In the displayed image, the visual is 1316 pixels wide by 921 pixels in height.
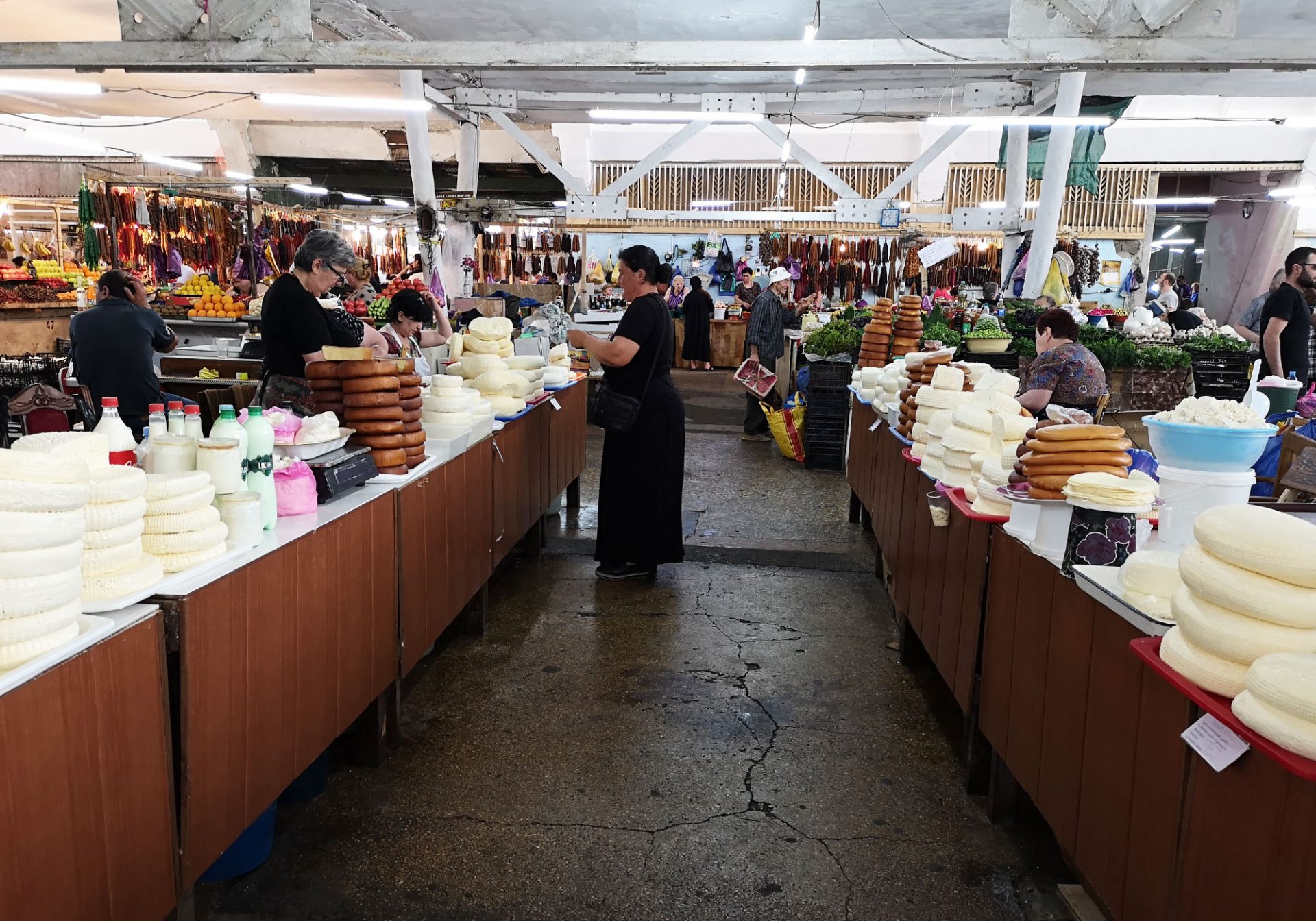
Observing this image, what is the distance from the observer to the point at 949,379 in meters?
4.48

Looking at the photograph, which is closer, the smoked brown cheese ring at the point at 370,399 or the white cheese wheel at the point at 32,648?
the white cheese wheel at the point at 32,648

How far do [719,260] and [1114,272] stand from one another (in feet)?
24.3

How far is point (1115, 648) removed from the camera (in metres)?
2.20

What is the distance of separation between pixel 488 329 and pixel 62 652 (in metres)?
3.94

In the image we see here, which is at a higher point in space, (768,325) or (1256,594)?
(768,325)

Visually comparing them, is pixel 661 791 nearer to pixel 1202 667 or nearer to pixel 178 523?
pixel 178 523

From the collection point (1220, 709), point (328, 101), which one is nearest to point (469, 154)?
point (328, 101)

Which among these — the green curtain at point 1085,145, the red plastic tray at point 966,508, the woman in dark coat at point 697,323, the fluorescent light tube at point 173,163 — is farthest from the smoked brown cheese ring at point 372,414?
the woman in dark coat at point 697,323

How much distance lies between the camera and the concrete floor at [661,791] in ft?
8.83

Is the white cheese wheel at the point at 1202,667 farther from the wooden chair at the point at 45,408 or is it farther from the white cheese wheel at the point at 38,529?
the wooden chair at the point at 45,408

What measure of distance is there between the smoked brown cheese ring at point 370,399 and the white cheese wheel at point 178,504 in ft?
4.16

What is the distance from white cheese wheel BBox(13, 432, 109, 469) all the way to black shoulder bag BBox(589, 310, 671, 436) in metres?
3.23

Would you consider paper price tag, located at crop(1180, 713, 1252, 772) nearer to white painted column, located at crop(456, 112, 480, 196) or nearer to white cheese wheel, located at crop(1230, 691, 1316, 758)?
white cheese wheel, located at crop(1230, 691, 1316, 758)

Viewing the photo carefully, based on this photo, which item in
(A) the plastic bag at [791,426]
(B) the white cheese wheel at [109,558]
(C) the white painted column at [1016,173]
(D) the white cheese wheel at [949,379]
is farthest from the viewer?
(C) the white painted column at [1016,173]
